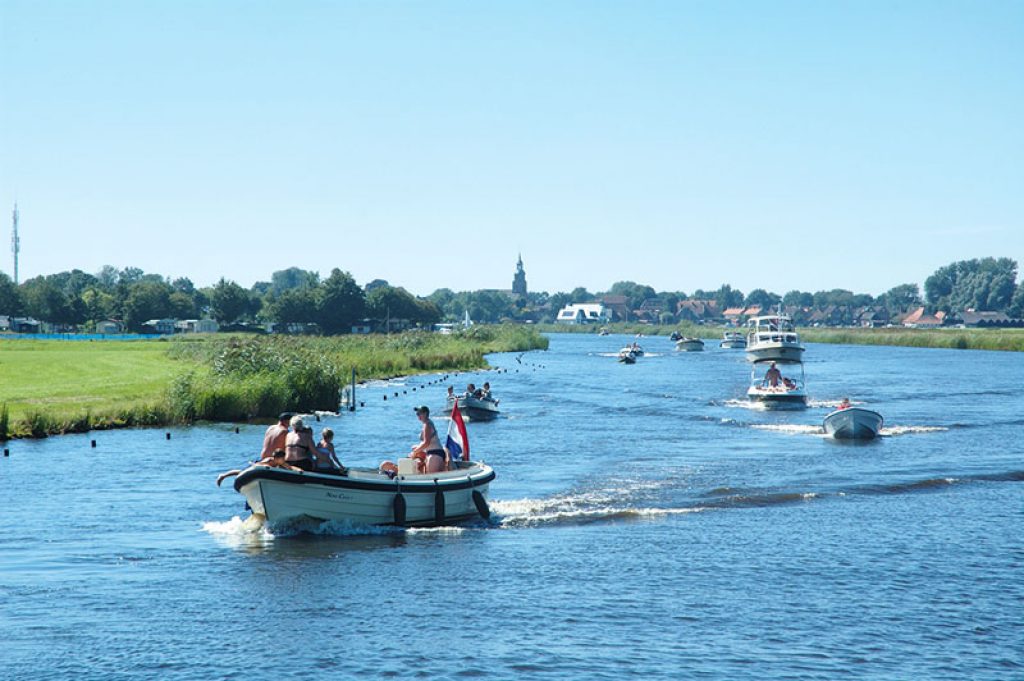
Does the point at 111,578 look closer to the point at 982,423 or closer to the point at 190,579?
the point at 190,579

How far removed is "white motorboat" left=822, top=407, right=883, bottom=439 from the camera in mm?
46237

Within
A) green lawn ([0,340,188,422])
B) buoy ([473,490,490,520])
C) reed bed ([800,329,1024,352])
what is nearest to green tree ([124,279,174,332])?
green lawn ([0,340,188,422])

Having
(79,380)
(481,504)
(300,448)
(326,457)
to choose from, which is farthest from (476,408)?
(300,448)

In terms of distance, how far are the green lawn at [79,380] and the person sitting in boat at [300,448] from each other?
78.3ft

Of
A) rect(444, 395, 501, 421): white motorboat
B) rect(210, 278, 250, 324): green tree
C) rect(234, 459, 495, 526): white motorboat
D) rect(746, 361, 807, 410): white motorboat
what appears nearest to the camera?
rect(234, 459, 495, 526): white motorboat

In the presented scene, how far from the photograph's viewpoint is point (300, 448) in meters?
25.3

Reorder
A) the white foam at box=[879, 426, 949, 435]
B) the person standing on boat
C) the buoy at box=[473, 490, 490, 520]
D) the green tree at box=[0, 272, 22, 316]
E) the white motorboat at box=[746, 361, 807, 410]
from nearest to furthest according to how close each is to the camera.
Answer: the person standing on boat → the buoy at box=[473, 490, 490, 520] → the white foam at box=[879, 426, 949, 435] → the white motorboat at box=[746, 361, 807, 410] → the green tree at box=[0, 272, 22, 316]

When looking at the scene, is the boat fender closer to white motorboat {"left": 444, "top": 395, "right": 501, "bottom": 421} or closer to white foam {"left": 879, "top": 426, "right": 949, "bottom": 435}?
white foam {"left": 879, "top": 426, "right": 949, "bottom": 435}

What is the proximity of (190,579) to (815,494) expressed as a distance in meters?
19.1

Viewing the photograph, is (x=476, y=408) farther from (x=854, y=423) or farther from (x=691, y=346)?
(x=691, y=346)

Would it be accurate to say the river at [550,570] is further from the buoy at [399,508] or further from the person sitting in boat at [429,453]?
the person sitting in boat at [429,453]

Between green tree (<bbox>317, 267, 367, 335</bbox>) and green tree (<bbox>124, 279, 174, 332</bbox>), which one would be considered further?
green tree (<bbox>124, 279, 174, 332</bbox>)

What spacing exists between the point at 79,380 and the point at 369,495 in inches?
1627

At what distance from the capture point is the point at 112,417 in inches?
1875
